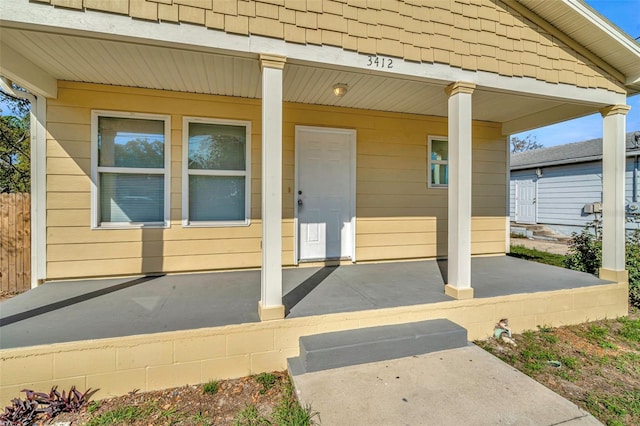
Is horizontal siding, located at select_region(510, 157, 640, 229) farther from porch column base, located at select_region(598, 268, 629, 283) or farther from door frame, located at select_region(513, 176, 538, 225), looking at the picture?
porch column base, located at select_region(598, 268, 629, 283)

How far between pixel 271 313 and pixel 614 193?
4.43 meters

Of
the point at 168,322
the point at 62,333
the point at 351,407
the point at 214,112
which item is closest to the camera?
the point at 351,407

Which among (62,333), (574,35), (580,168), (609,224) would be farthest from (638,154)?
(62,333)

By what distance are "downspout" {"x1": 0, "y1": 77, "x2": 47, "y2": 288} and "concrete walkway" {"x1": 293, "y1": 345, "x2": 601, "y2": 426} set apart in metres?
3.30

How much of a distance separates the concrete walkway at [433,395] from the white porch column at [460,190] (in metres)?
0.79

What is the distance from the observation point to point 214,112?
390 cm

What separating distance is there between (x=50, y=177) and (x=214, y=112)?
1.98 metres

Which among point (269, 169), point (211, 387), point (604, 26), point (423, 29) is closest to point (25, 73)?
point (269, 169)

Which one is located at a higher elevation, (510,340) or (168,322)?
(168,322)

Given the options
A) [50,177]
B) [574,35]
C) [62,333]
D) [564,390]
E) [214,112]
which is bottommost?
[564,390]

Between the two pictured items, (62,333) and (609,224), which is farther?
Result: (609,224)

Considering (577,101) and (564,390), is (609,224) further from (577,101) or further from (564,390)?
(564,390)

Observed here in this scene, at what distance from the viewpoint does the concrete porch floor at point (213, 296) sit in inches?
92.6

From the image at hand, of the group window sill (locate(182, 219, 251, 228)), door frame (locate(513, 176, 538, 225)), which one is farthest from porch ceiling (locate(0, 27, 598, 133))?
door frame (locate(513, 176, 538, 225))
